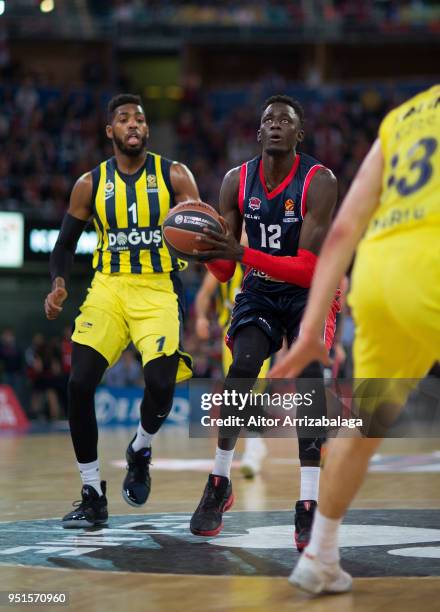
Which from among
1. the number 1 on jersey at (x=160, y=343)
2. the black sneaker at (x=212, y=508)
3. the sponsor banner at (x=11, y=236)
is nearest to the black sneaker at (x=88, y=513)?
the black sneaker at (x=212, y=508)

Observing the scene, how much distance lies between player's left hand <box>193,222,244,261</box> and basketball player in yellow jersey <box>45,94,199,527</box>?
1046mm

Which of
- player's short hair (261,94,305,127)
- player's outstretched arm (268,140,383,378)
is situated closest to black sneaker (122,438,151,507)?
player's short hair (261,94,305,127)

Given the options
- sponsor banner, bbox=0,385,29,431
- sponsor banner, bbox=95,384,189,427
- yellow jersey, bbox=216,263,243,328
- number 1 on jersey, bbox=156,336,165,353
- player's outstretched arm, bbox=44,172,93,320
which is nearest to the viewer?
number 1 on jersey, bbox=156,336,165,353

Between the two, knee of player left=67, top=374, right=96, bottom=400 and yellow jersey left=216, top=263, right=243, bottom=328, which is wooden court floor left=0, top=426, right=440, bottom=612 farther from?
yellow jersey left=216, top=263, right=243, bottom=328

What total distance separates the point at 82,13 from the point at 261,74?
535 cm

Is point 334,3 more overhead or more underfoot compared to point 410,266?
more overhead

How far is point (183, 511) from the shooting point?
19.4 ft

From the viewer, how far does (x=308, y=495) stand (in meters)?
4.66

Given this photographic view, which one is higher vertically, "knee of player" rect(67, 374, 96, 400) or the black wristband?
the black wristband

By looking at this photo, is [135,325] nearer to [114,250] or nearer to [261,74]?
[114,250]

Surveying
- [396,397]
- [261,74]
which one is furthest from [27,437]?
[261,74]

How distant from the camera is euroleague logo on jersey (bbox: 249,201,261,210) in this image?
5.06m

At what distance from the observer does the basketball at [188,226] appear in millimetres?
4598

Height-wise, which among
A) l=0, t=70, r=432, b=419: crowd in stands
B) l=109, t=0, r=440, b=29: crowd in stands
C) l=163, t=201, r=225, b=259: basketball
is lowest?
l=163, t=201, r=225, b=259: basketball
